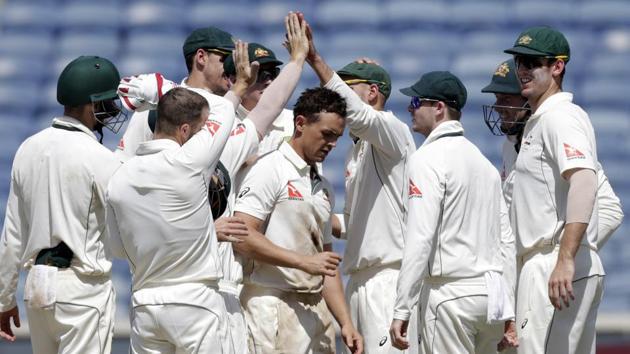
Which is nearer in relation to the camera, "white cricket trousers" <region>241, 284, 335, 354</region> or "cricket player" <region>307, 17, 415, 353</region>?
"white cricket trousers" <region>241, 284, 335, 354</region>

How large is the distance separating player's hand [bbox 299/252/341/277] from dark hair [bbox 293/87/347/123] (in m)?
0.62

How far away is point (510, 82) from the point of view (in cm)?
651

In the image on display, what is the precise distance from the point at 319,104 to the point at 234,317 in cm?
112

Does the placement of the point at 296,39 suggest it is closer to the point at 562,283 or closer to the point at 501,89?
the point at 501,89

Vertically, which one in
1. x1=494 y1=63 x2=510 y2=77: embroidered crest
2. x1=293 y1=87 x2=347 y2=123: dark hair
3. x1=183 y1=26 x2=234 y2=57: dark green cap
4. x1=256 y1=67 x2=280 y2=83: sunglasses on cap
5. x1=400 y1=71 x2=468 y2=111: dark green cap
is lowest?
x1=293 y1=87 x2=347 y2=123: dark hair

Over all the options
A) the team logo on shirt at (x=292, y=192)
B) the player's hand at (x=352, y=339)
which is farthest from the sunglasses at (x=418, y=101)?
the player's hand at (x=352, y=339)

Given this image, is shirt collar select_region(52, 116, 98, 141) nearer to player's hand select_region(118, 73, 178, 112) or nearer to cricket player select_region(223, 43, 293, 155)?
player's hand select_region(118, 73, 178, 112)

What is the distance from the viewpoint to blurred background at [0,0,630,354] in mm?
10781

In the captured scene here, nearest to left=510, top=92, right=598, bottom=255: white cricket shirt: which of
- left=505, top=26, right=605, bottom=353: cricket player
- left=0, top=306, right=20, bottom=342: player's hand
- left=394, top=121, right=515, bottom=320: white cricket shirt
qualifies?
left=505, top=26, right=605, bottom=353: cricket player

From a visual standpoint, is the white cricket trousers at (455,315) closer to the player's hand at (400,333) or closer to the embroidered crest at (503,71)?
the player's hand at (400,333)

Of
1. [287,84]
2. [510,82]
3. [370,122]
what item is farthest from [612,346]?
[287,84]

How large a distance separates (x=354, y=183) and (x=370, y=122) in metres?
0.48

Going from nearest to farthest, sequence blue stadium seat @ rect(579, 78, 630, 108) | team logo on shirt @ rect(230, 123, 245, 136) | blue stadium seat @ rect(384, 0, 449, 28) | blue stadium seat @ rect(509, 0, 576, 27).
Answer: team logo on shirt @ rect(230, 123, 245, 136)
blue stadium seat @ rect(579, 78, 630, 108)
blue stadium seat @ rect(509, 0, 576, 27)
blue stadium seat @ rect(384, 0, 449, 28)

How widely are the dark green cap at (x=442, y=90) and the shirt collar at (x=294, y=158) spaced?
0.57 m
